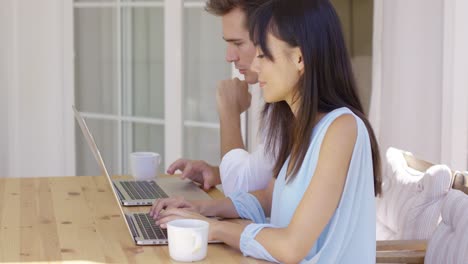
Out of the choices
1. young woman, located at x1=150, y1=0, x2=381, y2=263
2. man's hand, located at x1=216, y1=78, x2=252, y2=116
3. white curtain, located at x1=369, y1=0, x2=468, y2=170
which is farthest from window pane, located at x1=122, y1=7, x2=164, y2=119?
young woman, located at x1=150, y1=0, x2=381, y2=263

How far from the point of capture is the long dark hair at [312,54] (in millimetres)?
1727

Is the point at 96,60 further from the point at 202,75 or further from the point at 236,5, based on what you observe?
the point at 236,5

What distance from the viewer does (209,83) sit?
422 cm

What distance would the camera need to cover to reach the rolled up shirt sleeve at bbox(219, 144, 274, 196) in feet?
7.57

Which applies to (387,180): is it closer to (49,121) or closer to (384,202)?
(384,202)

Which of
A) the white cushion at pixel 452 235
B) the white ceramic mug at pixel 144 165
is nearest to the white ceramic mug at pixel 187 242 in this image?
the white cushion at pixel 452 235

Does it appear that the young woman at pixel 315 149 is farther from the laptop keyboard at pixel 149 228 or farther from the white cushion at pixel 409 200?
the white cushion at pixel 409 200

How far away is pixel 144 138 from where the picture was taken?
450 centimetres

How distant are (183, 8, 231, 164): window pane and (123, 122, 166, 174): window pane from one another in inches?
6.9

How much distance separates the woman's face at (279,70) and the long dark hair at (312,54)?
11 mm

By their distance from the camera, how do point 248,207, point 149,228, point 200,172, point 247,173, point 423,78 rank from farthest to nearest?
point 423,78 → point 200,172 → point 247,173 → point 248,207 → point 149,228

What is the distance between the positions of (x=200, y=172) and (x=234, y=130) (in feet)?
0.52

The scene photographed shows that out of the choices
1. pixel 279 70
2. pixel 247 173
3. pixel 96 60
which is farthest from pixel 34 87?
pixel 279 70

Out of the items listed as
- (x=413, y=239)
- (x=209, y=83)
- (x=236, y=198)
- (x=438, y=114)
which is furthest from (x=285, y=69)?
(x=209, y=83)
